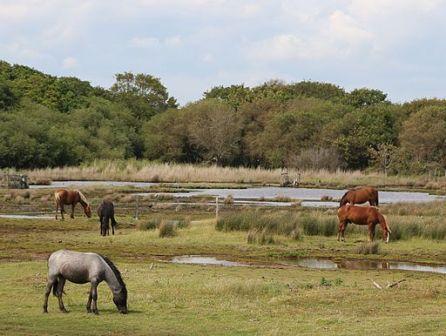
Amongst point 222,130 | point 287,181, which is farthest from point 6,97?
point 287,181

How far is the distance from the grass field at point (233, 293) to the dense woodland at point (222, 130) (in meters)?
51.5

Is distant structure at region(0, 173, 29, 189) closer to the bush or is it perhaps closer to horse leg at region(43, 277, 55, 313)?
the bush

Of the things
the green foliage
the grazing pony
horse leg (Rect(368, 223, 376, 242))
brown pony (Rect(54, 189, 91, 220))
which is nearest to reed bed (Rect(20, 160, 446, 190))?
the green foliage

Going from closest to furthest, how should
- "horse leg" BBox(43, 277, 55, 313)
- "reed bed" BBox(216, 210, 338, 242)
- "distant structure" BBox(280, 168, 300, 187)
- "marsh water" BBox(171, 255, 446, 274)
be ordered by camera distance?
"horse leg" BBox(43, 277, 55, 313) < "marsh water" BBox(171, 255, 446, 274) < "reed bed" BBox(216, 210, 338, 242) < "distant structure" BBox(280, 168, 300, 187)

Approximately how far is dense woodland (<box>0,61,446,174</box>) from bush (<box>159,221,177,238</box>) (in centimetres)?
4946

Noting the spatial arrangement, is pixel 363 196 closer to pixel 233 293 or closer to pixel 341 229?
pixel 341 229

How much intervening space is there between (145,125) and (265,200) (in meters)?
53.3

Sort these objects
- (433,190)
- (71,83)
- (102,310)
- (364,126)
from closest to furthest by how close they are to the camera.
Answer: (102,310)
(433,190)
(364,126)
(71,83)

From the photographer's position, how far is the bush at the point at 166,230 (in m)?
31.9

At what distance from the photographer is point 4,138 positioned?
3167 inches

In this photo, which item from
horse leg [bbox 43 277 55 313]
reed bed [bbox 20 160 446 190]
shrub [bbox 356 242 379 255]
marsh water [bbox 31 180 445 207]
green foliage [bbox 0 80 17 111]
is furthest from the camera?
green foliage [bbox 0 80 17 111]

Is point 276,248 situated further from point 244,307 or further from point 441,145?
point 441,145

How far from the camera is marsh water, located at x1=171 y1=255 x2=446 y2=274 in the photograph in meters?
25.4

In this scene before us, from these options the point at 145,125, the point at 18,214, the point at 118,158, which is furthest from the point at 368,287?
the point at 145,125
